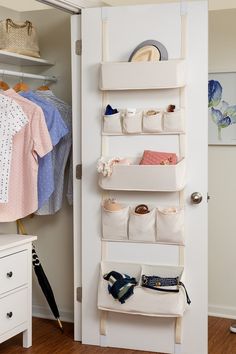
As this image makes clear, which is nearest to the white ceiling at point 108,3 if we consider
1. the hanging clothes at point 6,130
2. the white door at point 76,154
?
the white door at point 76,154

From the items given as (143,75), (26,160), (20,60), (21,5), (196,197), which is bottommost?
(196,197)

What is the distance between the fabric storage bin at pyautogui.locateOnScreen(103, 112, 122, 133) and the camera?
3246 millimetres

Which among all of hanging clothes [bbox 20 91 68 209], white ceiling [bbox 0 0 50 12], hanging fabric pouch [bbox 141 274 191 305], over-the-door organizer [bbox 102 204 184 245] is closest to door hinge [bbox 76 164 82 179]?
hanging clothes [bbox 20 91 68 209]

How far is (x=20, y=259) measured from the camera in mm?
3336

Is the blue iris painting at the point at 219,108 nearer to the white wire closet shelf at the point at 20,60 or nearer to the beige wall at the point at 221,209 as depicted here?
the beige wall at the point at 221,209

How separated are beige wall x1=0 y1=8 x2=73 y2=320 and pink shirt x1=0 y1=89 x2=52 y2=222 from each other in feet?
1.55

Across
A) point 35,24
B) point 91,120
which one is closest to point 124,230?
point 91,120

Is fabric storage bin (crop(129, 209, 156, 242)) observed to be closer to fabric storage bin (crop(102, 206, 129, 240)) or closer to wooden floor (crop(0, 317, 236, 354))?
fabric storage bin (crop(102, 206, 129, 240))

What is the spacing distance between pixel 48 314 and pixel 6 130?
142cm

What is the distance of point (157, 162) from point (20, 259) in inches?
39.2

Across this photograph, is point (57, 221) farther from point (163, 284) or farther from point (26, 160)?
point (163, 284)

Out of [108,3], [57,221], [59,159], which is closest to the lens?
[59,159]

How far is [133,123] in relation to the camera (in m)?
3.21

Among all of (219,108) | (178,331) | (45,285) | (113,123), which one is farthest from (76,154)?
(178,331)
